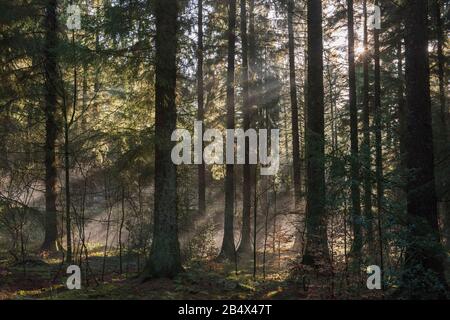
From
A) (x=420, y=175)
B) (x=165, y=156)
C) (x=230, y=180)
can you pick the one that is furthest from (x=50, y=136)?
(x=420, y=175)

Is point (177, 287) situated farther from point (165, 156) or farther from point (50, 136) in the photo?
point (50, 136)

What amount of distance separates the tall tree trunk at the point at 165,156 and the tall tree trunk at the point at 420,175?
5.43 metres

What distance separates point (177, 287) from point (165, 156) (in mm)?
3206

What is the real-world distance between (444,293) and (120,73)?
9.18 meters

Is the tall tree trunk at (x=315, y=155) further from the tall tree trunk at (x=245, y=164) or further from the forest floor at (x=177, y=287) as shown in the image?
the tall tree trunk at (x=245, y=164)

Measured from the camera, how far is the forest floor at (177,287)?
9.31 meters

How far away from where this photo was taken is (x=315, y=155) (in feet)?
29.8

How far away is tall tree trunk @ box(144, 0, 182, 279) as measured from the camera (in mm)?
10641

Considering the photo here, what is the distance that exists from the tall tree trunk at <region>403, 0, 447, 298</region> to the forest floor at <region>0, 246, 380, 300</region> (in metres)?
1.13

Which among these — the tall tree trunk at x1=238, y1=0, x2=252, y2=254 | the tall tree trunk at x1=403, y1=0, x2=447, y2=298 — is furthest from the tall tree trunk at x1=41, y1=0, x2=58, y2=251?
the tall tree trunk at x1=403, y1=0, x2=447, y2=298

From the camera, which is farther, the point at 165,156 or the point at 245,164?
the point at 245,164

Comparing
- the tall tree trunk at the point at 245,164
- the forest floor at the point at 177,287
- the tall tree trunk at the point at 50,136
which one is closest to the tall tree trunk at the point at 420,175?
the forest floor at the point at 177,287
